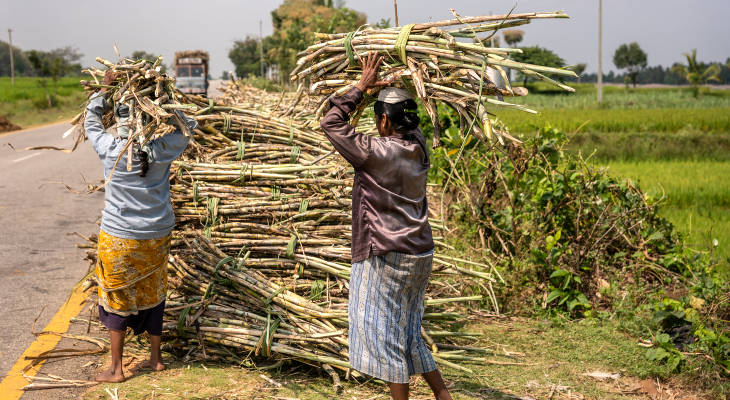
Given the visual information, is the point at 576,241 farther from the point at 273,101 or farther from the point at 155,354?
the point at 273,101

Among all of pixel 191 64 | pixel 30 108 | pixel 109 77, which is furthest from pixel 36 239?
pixel 191 64

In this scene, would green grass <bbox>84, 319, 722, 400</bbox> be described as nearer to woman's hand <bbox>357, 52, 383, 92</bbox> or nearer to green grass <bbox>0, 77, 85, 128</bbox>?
woman's hand <bbox>357, 52, 383, 92</bbox>

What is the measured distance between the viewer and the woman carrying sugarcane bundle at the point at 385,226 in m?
2.93

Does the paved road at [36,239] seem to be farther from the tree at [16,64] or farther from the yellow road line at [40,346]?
the tree at [16,64]

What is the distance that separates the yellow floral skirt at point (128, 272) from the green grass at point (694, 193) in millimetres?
4179

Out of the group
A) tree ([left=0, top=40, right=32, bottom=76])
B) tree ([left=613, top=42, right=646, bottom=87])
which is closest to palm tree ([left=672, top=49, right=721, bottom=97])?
tree ([left=613, top=42, right=646, bottom=87])

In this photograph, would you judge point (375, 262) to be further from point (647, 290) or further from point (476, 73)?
point (647, 290)

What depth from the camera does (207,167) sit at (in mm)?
4770

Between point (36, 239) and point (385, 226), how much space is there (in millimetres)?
5550

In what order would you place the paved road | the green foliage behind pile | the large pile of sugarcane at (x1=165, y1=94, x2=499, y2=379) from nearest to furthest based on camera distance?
the large pile of sugarcane at (x1=165, y1=94, x2=499, y2=379), the paved road, the green foliage behind pile

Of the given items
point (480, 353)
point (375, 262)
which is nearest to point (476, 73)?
point (375, 262)

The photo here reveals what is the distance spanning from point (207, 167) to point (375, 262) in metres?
2.22

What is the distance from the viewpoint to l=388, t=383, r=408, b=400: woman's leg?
9.75 feet

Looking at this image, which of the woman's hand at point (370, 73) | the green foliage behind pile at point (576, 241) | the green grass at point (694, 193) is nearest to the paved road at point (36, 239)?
the woman's hand at point (370, 73)
